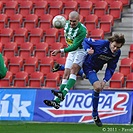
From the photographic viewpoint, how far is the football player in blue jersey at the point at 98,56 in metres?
13.1

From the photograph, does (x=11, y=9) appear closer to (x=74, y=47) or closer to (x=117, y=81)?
(x=117, y=81)

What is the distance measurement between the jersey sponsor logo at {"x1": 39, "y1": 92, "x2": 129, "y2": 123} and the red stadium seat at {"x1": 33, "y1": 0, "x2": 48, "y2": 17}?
671cm

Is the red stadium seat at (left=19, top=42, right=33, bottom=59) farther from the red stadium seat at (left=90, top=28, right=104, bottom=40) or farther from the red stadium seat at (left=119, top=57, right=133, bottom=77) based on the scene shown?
the red stadium seat at (left=119, top=57, right=133, bottom=77)

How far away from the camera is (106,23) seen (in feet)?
74.5

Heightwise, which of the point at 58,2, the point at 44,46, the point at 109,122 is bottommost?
the point at 109,122

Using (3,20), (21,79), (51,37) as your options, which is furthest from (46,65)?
(3,20)

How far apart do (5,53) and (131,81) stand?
16.8 feet

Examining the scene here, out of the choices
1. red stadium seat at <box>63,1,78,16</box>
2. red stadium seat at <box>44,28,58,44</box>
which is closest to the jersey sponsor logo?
red stadium seat at <box>44,28,58,44</box>

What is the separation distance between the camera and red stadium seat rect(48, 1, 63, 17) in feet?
78.8

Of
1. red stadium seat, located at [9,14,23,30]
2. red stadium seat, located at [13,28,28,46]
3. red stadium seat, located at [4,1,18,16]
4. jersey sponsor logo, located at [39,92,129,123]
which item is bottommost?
jersey sponsor logo, located at [39,92,129,123]

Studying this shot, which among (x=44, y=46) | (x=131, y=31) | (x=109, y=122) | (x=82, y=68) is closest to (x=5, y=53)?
(x=44, y=46)

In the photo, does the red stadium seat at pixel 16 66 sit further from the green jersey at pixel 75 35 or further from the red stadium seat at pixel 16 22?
the green jersey at pixel 75 35

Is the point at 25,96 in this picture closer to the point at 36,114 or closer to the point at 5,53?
the point at 36,114

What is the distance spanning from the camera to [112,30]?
22922 millimetres
